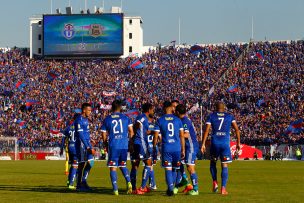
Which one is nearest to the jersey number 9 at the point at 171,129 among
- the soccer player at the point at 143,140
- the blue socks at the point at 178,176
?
the soccer player at the point at 143,140

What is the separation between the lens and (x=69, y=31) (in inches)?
4508

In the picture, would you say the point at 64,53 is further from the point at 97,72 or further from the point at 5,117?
the point at 5,117

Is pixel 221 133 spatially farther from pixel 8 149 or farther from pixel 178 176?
pixel 8 149

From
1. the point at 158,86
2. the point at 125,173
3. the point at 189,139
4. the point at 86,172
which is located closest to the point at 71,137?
the point at 86,172

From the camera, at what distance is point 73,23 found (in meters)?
114

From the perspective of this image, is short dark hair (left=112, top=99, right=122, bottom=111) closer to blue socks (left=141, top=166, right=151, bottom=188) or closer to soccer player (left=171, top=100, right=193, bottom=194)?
A: soccer player (left=171, top=100, right=193, bottom=194)

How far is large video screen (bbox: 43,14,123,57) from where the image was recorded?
4488 inches

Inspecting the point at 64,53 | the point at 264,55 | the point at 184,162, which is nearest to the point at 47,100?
the point at 64,53

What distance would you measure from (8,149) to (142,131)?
6623 centimetres

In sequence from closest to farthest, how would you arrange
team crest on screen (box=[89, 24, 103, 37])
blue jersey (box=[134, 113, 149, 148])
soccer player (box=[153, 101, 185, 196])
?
soccer player (box=[153, 101, 185, 196]) → blue jersey (box=[134, 113, 149, 148]) → team crest on screen (box=[89, 24, 103, 37])

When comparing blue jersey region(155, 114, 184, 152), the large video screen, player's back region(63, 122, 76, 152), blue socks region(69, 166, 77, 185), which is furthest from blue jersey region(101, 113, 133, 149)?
the large video screen

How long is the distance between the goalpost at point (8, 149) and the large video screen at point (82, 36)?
92.5ft

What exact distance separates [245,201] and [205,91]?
254 feet

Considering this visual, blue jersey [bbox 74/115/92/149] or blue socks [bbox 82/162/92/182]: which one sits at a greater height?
blue jersey [bbox 74/115/92/149]
